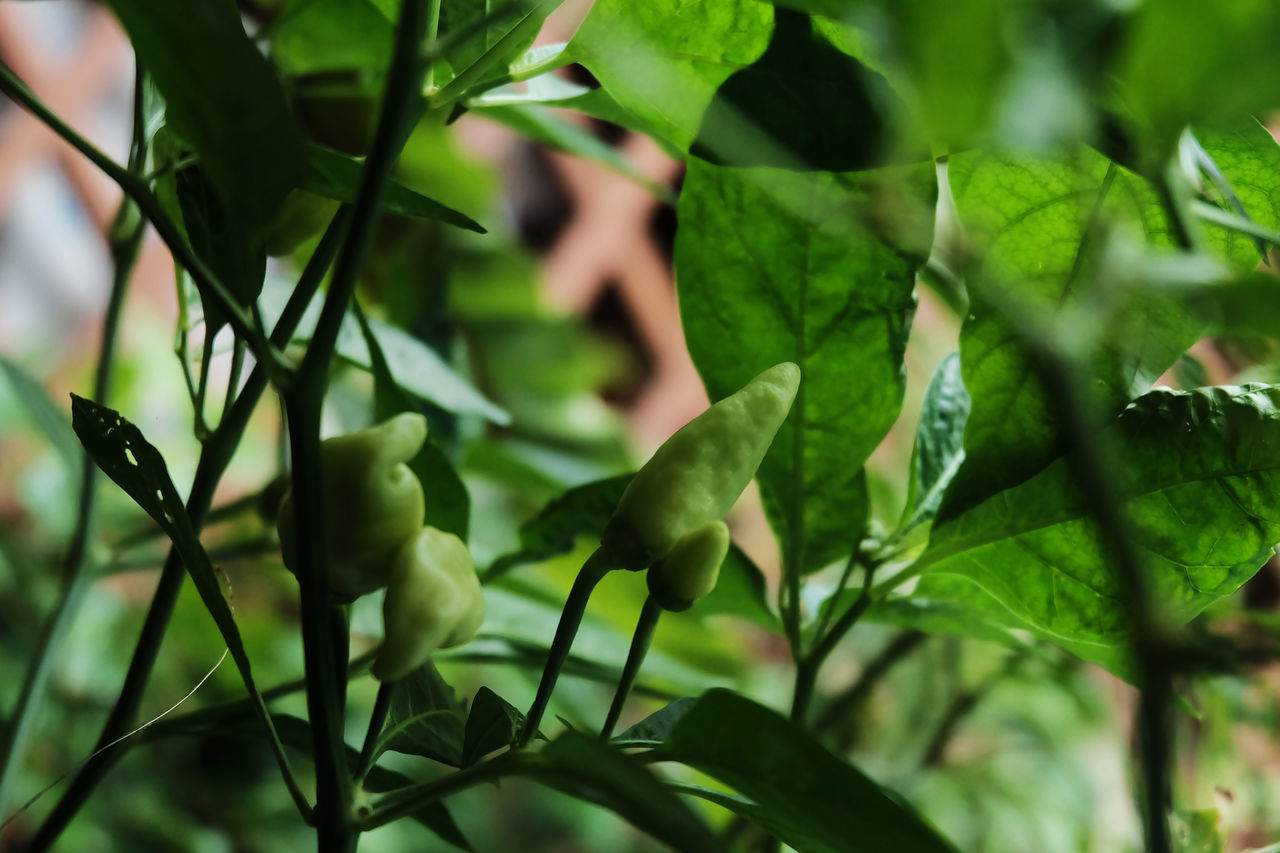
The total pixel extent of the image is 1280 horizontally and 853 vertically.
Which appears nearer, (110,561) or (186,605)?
(110,561)

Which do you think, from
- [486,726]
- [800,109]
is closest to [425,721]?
[486,726]

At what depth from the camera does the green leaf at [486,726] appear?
0.16 meters

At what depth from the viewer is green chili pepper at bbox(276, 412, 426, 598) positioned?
0.14 m

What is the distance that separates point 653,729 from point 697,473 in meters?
0.05

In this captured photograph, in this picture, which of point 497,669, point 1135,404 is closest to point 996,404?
point 1135,404

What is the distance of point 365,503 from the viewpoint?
0.14 metres

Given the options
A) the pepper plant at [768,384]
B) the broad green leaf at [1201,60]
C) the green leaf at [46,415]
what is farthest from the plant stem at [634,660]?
the green leaf at [46,415]

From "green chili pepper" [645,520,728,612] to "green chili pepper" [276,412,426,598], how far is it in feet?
0.14

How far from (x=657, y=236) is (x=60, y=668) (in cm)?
83

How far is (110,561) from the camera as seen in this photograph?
11.3 inches

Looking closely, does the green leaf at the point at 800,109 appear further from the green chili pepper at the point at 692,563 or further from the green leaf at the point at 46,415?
the green leaf at the point at 46,415

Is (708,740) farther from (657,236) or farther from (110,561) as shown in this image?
(657,236)

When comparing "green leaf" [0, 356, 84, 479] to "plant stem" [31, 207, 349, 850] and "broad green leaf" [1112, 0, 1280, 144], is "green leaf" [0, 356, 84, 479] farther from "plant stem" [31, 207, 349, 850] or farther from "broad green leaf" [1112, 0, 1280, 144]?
"broad green leaf" [1112, 0, 1280, 144]

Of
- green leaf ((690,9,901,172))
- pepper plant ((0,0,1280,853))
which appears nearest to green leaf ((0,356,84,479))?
pepper plant ((0,0,1280,853))
